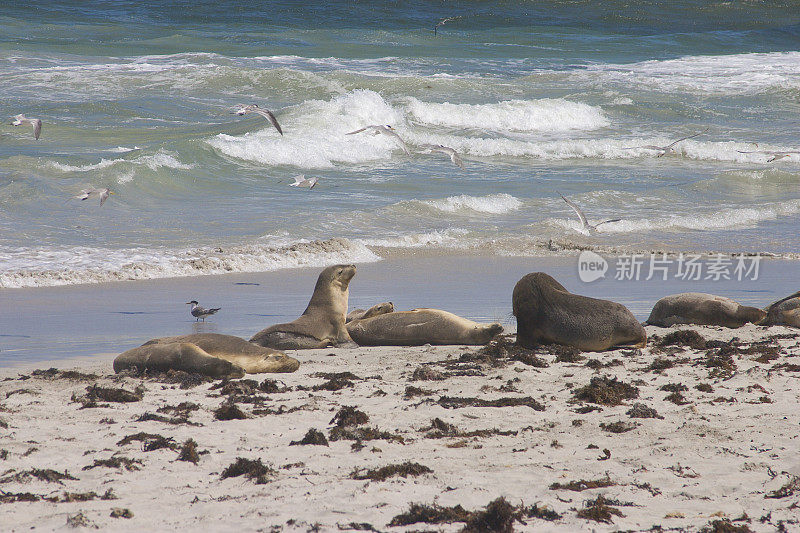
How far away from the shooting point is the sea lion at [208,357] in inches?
232

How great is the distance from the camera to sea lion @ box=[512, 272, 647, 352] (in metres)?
6.80

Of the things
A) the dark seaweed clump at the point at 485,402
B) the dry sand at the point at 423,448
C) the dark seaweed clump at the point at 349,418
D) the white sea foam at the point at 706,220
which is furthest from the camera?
the white sea foam at the point at 706,220

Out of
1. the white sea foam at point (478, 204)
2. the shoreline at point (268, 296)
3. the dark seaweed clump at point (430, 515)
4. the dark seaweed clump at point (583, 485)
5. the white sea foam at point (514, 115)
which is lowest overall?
the shoreline at point (268, 296)

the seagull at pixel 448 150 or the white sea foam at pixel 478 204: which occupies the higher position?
the seagull at pixel 448 150

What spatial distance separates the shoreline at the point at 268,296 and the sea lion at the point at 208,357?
0.84 metres

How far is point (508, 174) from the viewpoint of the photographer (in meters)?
19.0

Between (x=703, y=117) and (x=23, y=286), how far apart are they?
Result: 2337 centimetres

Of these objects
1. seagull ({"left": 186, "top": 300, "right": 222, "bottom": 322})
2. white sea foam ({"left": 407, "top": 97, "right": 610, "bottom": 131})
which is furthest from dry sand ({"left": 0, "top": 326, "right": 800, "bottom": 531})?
white sea foam ({"left": 407, "top": 97, "right": 610, "bottom": 131})

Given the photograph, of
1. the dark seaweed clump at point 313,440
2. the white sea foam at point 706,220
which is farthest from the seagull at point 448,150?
the dark seaweed clump at point 313,440

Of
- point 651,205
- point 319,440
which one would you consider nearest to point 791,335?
point 319,440

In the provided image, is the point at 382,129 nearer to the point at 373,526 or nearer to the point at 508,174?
the point at 508,174

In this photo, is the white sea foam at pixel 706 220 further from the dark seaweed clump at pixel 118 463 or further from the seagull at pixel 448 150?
the dark seaweed clump at pixel 118 463

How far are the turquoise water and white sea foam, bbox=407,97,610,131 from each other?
0.08 m

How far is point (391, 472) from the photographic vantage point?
148 inches
